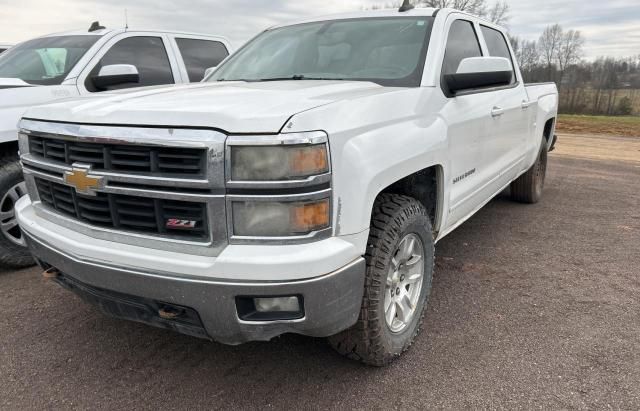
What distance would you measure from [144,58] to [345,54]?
2.72m

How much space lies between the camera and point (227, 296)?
6.57 ft

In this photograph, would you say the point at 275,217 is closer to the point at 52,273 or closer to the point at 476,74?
the point at 52,273

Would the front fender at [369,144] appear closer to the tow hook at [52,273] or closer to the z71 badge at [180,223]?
the z71 badge at [180,223]

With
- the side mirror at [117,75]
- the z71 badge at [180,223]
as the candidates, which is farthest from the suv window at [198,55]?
the z71 badge at [180,223]

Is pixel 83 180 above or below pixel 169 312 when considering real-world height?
above

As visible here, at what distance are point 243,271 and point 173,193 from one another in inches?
16.8

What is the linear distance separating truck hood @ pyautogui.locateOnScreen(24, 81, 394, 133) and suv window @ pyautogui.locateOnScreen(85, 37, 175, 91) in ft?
7.84

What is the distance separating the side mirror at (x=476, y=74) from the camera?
9.82ft

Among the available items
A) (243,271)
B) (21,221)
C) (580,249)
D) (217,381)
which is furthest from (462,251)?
(21,221)

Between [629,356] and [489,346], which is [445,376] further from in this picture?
[629,356]

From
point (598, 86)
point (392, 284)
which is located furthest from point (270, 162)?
point (598, 86)

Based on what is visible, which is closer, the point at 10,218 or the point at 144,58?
the point at 10,218

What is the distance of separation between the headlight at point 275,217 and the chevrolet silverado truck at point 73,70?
2130mm

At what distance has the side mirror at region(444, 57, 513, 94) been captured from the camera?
2.99 m
